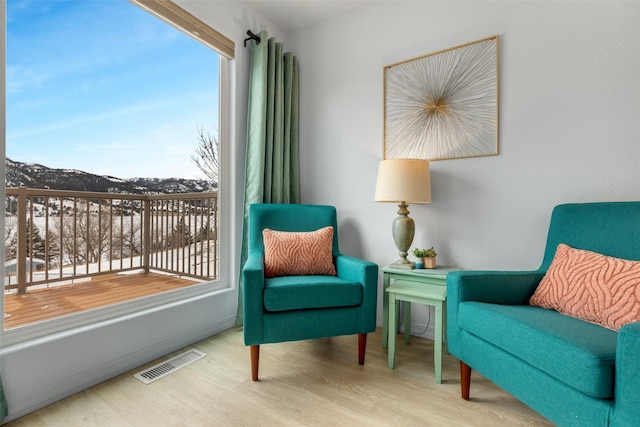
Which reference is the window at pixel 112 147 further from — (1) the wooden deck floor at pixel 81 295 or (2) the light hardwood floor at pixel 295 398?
(2) the light hardwood floor at pixel 295 398

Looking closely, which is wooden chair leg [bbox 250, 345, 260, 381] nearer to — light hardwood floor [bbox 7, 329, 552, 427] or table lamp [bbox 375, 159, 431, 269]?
light hardwood floor [bbox 7, 329, 552, 427]

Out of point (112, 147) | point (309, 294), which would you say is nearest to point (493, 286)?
point (309, 294)

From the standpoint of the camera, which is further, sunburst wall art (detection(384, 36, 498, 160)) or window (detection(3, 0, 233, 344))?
sunburst wall art (detection(384, 36, 498, 160))

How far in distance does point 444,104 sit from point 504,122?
1.33ft

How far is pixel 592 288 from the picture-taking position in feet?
4.04

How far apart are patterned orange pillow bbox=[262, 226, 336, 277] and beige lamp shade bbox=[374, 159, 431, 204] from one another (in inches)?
20.1

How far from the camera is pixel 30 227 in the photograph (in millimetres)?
1497

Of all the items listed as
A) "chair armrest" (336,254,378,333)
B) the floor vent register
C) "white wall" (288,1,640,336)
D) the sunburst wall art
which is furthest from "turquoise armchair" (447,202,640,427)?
the floor vent register

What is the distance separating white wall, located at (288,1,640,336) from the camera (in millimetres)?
1656

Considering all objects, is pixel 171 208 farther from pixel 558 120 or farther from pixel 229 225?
pixel 558 120

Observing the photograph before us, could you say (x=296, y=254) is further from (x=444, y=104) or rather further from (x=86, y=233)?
(x=444, y=104)

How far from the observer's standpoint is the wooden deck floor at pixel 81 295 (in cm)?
145

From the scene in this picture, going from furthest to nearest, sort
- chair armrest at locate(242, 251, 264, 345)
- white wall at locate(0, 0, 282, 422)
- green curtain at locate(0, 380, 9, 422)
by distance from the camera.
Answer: chair armrest at locate(242, 251, 264, 345)
white wall at locate(0, 0, 282, 422)
green curtain at locate(0, 380, 9, 422)

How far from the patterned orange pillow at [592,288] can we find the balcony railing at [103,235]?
2149 millimetres
